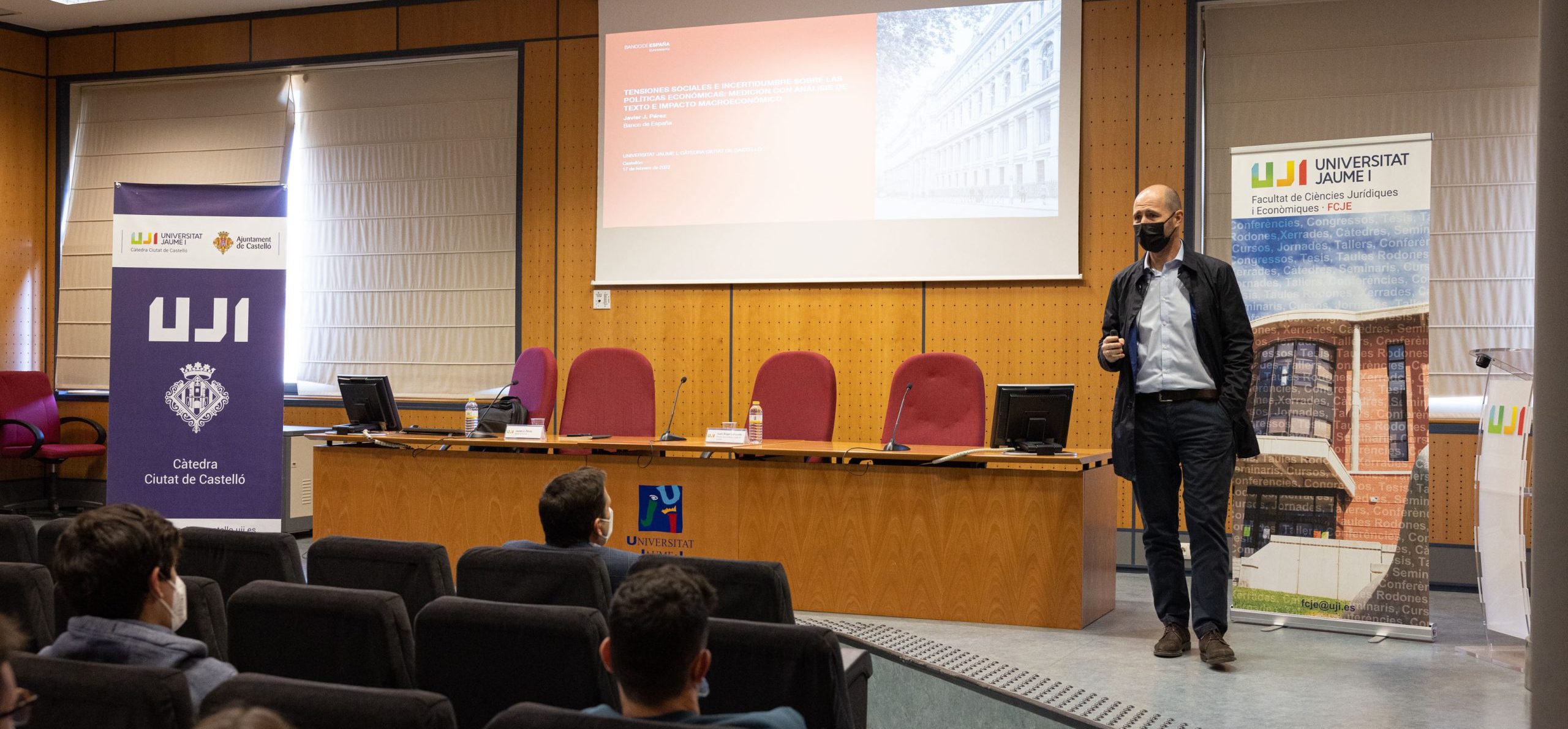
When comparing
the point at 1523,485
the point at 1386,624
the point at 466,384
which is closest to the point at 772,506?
the point at 1386,624

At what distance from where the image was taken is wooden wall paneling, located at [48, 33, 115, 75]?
27.2ft

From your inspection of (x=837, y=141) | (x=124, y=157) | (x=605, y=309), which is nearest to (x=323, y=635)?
(x=837, y=141)

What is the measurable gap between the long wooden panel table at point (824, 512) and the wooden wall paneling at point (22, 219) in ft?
15.8

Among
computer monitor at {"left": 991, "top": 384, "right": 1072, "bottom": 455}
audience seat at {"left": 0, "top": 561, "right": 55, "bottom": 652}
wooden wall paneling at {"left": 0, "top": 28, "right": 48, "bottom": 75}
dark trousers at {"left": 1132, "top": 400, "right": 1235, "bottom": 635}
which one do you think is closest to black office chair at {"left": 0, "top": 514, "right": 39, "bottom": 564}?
audience seat at {"left": 0, "top": 561, "right": 55, "bottom": 652}

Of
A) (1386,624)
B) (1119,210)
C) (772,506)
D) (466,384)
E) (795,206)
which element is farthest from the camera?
(466,384)

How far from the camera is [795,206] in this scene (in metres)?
6.63

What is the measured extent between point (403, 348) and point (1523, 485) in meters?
6.47

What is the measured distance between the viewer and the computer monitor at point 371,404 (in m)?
5.44

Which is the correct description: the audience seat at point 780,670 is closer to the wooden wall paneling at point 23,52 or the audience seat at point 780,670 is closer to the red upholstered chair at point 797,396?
the red upholstered chair at point 797,396

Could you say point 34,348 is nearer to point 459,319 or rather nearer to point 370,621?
point 459,319

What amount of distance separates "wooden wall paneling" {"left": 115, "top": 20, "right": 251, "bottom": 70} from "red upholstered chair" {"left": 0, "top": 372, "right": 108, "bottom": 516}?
2.39 metres

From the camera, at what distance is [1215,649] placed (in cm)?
374

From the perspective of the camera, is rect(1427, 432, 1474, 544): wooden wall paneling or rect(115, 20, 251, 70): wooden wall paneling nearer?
rect(1427, 432, 1474, 544): wooden wall paneling

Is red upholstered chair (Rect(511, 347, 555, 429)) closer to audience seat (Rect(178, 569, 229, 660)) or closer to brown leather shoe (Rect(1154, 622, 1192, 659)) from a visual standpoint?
brown leather shoe (Rect(1154, 622, 1192, 659))
